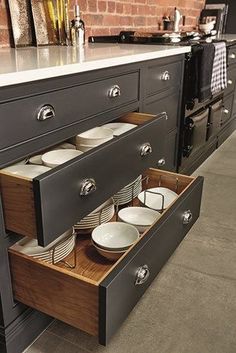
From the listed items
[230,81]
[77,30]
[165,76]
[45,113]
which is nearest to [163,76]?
[165,76]

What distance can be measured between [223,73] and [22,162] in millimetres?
1662

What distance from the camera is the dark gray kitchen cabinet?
888mm

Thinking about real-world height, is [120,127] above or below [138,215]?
above

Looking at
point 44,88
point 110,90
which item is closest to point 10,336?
point 44,88

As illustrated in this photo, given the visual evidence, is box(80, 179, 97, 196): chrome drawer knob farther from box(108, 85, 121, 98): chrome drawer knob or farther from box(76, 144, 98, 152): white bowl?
box(108, 85, 121, 98): chrome drawer knob

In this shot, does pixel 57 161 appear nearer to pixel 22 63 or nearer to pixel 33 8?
pixel 22 63

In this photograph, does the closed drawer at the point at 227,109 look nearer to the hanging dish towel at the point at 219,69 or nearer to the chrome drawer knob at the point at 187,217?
the hanging dish towel at the point at 219,69

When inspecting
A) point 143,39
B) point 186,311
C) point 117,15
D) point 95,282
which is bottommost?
point 186,311

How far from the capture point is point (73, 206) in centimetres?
96

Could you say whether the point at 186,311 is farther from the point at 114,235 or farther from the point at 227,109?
the point at 227,109

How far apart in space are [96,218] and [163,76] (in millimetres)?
784

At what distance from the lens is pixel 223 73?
236 centimetres

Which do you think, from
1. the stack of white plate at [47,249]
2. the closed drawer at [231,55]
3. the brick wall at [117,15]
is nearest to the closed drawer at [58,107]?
the stack of white plate at [47,249]

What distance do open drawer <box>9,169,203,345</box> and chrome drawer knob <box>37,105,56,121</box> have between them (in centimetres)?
37
